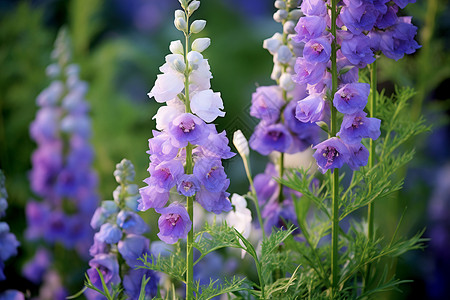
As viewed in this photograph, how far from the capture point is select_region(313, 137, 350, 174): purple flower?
1021 millimetres

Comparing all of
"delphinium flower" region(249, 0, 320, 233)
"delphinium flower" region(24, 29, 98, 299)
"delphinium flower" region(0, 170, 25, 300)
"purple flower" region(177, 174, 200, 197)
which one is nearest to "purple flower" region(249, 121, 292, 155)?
"delphinium flower" region(249, 0, 320, 233)

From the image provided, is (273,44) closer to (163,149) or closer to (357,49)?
(357,49)

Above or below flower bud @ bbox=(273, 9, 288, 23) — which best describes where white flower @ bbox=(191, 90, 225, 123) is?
below

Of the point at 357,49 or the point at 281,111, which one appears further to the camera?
the point at 281,111

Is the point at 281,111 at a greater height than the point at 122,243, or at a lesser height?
greater

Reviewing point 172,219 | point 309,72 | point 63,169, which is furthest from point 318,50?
point 63,169

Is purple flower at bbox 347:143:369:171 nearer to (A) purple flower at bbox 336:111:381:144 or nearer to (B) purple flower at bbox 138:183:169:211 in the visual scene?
(A) purple flower at bbox 336:111:381:144

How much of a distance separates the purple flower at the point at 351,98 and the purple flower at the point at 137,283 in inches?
19.7

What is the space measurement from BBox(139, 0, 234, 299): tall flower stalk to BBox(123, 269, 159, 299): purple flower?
176 millimetres

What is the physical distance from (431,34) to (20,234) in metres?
1.79

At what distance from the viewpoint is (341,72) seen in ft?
3.52

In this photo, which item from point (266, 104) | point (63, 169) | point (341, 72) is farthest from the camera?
point (63, 169)

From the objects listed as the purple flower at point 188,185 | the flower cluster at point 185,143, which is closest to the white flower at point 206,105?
the flower cluster at point 185,143

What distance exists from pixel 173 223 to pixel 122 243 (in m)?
Result: 0.20
